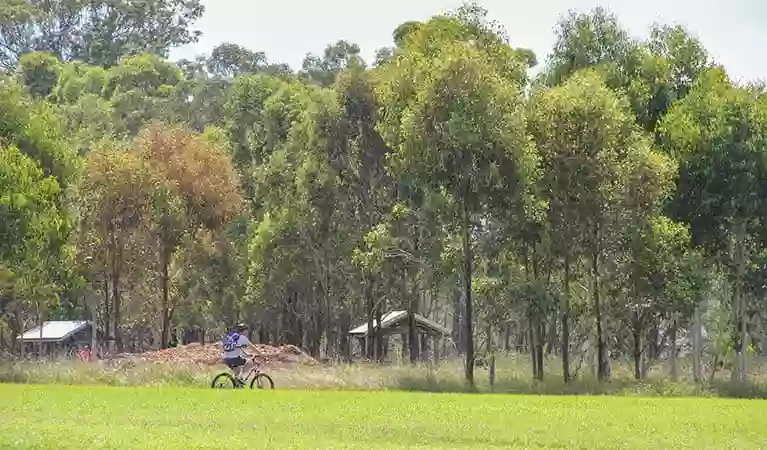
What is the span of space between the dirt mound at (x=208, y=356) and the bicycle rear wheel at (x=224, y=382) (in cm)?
700

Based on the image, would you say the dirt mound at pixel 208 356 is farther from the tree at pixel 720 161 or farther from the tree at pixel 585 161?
the tree at pixel 720 161

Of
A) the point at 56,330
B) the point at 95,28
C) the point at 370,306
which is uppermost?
the point at 95,28

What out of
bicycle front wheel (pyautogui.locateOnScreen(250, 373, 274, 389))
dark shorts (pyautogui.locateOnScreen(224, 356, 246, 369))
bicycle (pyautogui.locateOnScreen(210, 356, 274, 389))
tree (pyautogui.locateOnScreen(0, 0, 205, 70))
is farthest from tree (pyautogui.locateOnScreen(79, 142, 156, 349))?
tree (pyautogui.locateOnScreen(0, 0, 205, 70))

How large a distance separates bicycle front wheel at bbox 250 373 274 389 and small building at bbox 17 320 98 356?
36.8 metres

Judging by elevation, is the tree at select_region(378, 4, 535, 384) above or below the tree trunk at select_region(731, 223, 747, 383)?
above

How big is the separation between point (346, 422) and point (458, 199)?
16757 mm

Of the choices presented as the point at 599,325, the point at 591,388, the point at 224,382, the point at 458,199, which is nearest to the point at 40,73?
the point at 458,199

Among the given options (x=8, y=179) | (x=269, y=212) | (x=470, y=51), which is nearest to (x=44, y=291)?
(x=8, y=179)

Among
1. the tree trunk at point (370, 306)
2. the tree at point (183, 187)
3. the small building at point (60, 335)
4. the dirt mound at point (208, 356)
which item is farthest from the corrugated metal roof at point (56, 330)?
the dirt mound at point (208, 356)

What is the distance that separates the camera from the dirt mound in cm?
3378

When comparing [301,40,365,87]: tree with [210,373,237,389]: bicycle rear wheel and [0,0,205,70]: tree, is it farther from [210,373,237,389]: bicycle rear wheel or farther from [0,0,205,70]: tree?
[210,373,237,389]: bicycle rear wheel

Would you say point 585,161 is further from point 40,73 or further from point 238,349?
point 40,73

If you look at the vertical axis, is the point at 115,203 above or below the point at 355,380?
above

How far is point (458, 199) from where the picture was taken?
33219 mm
